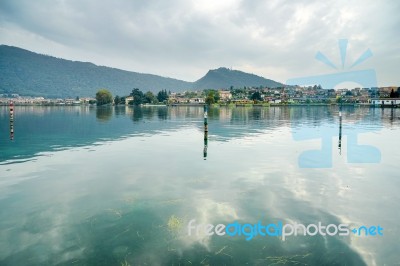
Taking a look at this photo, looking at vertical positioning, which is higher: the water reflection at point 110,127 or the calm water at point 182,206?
the water reflection at point 110,127

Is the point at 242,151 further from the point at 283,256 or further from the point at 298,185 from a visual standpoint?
the point at 283,256

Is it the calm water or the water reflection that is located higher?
the water reflection

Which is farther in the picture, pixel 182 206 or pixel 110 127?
pixel 110 127

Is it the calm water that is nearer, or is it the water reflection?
the calm water

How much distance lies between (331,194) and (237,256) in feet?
31.1

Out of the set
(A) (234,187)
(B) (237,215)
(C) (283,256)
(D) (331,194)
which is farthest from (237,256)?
(D) (331,194)

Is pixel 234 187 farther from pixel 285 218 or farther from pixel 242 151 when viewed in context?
pixel 242 151

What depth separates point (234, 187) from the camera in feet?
58.9

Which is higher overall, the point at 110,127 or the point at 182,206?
the point at 110,127

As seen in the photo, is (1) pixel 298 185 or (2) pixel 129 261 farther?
(1) pixel 298 185

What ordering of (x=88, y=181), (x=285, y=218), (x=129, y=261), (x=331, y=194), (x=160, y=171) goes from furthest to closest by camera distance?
(x=160, y=171)
(x=88, y=181)
(x=331, y=194)
(x=285, y=218)
(x=129, y=261)

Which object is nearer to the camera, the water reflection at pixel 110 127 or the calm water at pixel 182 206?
the calm water at pixel 182 206

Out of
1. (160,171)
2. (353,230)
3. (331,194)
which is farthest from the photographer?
(160,171)

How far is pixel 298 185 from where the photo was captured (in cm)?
1848
